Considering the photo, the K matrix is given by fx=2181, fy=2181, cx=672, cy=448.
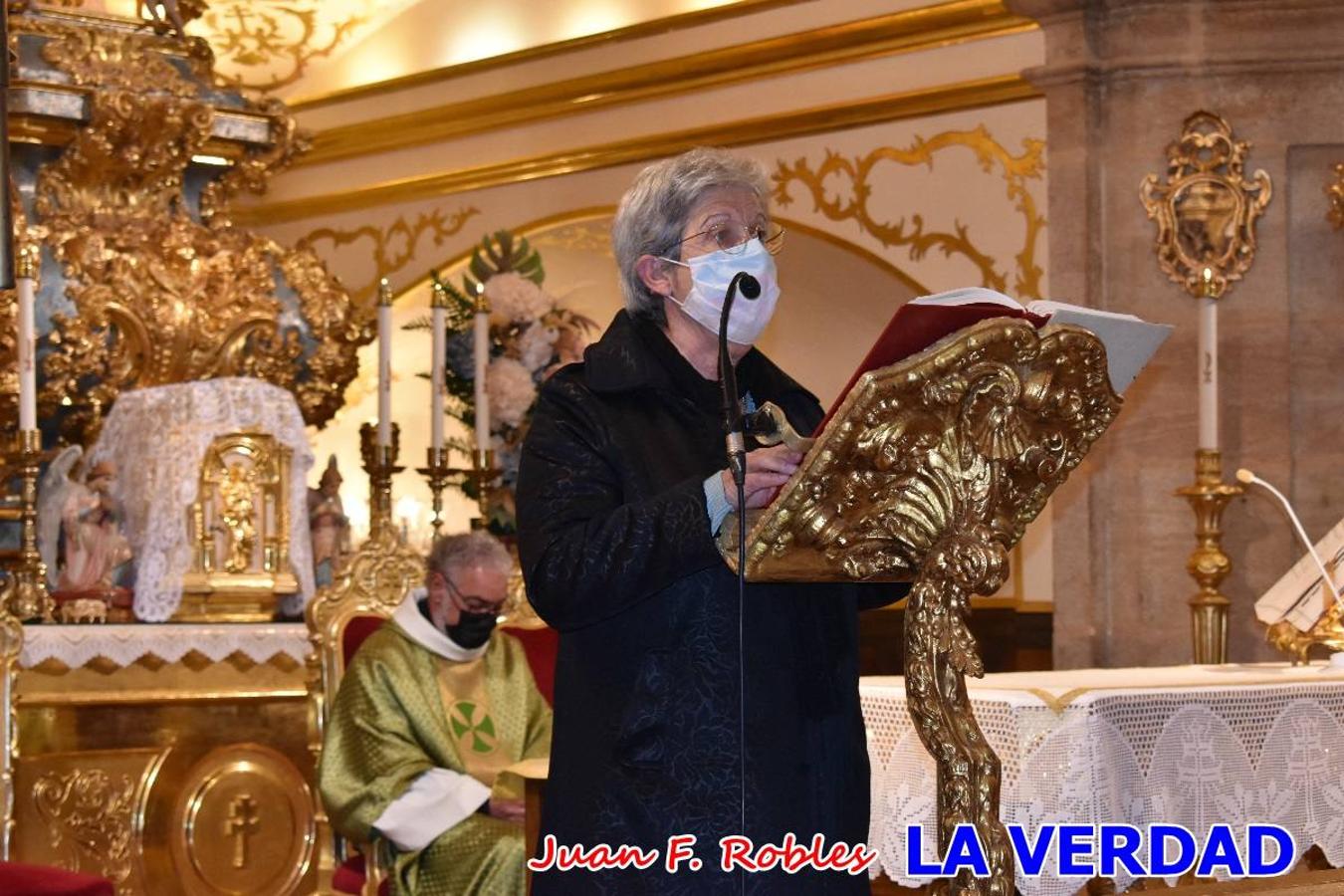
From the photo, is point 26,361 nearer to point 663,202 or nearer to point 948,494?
point 663,202

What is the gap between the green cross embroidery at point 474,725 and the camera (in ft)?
17.1

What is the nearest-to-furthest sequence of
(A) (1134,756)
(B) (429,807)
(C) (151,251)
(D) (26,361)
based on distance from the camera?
(A) (1134,756), (B) (429,807), (D) (26,361), (C) (151,251)

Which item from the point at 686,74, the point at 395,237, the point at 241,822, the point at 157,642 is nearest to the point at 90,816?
the point at 241,822

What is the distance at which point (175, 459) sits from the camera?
22.4ft

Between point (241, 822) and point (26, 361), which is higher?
point (26, 361)

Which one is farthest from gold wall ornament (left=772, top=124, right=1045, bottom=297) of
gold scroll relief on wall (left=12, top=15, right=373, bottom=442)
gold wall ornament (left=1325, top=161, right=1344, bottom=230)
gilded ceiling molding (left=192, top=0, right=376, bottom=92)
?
gilded ceiling molding (left=192, top=0, right=376, bottom=92)

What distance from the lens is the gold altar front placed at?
578cm

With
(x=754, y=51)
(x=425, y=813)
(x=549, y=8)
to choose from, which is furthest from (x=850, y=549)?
(x=549, y=8)

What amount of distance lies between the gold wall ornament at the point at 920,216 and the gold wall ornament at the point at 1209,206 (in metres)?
0.88

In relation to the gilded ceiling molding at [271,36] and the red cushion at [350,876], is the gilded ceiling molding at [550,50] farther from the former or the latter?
the red cushion at [350,876]

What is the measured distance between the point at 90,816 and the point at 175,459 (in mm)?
1380

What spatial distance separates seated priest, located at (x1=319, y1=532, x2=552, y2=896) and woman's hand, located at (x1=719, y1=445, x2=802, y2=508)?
249 cm

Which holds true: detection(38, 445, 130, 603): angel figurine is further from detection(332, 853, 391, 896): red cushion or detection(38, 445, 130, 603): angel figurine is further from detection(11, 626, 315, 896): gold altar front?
detection(332, 853, 391, 896): red cushion

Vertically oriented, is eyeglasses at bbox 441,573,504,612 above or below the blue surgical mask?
below
